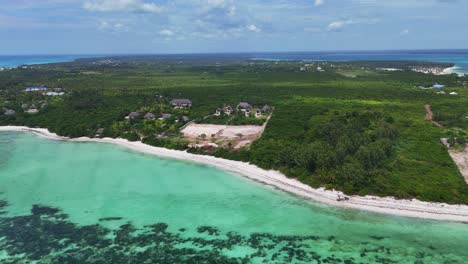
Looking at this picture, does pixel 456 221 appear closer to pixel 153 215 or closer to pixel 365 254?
pixel 365 254

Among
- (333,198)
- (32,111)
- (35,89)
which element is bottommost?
(333,198)

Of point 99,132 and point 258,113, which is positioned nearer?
point 99,132

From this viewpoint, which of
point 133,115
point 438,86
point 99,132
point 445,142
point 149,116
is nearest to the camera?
point 445,142

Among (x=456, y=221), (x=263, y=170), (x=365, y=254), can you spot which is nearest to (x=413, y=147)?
(x=456, y=221)

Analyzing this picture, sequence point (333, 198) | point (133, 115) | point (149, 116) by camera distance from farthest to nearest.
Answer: point (149, 116) → point (133, 115) → point (333, 198)

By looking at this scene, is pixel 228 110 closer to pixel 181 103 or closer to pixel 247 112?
pixel 247 112

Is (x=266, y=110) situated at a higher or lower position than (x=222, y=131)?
higher

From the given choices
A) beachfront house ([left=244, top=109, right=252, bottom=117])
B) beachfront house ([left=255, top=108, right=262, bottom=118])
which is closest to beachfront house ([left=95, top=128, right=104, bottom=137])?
beachfront house ([left=244, top=109, right=252, bottom=117])

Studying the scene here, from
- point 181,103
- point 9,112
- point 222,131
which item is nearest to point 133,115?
point 181,103
